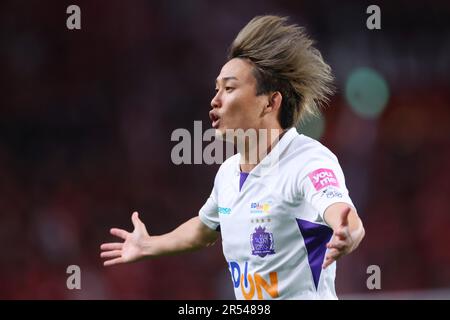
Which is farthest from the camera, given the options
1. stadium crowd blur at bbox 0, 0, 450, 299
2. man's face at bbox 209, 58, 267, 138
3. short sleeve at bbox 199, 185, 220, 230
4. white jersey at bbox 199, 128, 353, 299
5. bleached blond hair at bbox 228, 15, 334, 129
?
stadium crowd blur at bbox 0, 0, 450, 299

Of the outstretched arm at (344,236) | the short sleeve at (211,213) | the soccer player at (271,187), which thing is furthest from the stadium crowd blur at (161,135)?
the outstretched arm at (344,236)

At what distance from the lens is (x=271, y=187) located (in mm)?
3578

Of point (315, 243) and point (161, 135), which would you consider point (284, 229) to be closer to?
point (315, 243)

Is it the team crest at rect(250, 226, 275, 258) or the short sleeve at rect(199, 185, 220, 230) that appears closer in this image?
the team crest at rect(250, 226, 275, 258)

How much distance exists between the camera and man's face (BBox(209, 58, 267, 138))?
3777mm

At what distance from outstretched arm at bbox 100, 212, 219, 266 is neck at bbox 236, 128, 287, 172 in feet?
1.80

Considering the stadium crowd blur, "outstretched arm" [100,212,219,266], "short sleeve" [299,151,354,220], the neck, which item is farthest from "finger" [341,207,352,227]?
the stadium crowd blur

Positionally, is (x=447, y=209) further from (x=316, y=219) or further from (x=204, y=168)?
(x=316, y=219)

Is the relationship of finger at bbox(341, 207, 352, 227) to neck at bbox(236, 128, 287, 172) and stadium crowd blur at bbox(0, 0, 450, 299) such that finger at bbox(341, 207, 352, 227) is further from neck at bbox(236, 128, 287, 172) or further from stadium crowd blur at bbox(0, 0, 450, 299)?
stadium crowd blur at bbox(0, 0, 450, 299)

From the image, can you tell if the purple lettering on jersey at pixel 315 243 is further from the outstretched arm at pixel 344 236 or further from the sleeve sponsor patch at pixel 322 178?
the outstretched arm at pixel 344 236

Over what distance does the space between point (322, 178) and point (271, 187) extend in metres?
0.40

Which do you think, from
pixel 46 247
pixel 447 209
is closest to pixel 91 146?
pixel 46 247

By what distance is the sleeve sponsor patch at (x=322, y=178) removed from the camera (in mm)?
3199

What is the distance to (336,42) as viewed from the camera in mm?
10477
